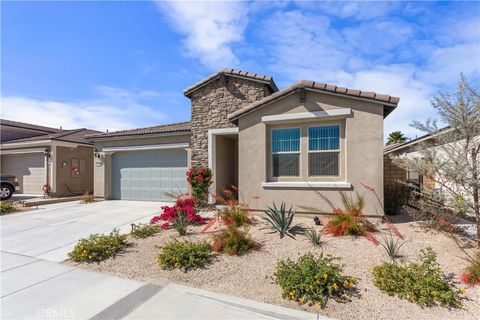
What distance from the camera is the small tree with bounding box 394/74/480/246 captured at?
504cm

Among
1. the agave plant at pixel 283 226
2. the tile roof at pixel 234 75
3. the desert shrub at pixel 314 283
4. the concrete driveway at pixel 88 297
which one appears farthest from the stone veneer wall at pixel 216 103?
the desert shrub at pixel 314 283

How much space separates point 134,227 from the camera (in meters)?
7.33

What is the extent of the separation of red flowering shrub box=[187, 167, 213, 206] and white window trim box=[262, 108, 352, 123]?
11.6 feet

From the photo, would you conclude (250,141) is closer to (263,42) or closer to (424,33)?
(263,42)

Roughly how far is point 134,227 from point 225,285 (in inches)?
165

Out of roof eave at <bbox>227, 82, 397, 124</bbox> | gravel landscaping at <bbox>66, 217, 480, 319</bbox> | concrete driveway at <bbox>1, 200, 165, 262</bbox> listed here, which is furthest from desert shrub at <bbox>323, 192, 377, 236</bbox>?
concrete driveway at <bbox>1, 200, 165, 262</bbox>

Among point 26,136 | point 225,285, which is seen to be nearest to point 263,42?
point 225,285

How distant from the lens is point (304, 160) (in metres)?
8.31

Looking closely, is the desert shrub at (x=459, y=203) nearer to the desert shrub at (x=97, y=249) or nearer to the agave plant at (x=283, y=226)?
the agave plant at (x=283, y=226)

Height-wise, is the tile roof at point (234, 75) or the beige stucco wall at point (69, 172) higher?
the tile roof at point (234, 75)

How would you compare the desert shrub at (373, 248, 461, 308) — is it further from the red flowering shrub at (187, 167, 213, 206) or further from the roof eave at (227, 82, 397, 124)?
the red flowering shrub at (187, 167, 213, 206)

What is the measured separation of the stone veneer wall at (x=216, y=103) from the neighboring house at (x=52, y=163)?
10054mm

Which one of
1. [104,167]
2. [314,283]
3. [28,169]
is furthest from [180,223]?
[28,169]

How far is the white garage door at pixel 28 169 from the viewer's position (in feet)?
56.0
